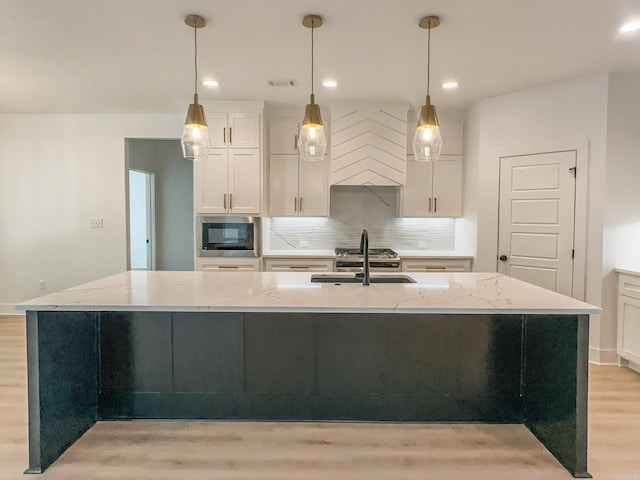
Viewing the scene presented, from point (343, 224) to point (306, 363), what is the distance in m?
2.89

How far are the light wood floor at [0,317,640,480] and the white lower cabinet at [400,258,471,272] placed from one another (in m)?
2.07

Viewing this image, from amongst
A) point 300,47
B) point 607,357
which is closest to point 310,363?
point 300,47

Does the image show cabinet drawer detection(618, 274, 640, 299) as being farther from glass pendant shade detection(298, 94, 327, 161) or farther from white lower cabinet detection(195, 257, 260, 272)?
white lower cabinet detection(195, 257, 260, 272)

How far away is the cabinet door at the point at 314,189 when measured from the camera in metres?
4.89

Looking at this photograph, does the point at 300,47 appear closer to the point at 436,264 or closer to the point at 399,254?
the point at 399,254

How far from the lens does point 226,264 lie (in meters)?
4.58

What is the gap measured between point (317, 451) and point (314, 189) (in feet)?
10.4

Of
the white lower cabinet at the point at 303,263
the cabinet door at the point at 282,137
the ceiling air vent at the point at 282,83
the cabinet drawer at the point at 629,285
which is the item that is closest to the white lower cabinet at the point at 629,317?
the cabinet drawer at the point at 629,285

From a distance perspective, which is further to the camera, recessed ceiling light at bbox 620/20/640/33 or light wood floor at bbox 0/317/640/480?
recessed ceiling light at bbox 620/20/640/33

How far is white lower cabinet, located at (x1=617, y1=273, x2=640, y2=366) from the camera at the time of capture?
3383 mm

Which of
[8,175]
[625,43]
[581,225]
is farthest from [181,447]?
[8,175]

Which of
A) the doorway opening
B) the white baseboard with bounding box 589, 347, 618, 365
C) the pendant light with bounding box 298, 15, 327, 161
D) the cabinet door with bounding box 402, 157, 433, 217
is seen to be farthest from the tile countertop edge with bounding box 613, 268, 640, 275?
the doorway opening

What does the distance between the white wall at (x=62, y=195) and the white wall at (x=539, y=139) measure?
357 centimetres

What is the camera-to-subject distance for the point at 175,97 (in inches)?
172
